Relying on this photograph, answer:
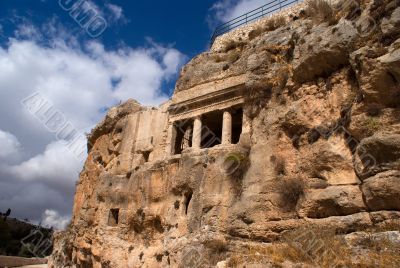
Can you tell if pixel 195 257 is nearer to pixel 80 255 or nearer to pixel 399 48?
pixel 399 48

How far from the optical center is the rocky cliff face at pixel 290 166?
8.30 meters

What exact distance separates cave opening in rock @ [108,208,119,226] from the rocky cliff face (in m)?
0.57

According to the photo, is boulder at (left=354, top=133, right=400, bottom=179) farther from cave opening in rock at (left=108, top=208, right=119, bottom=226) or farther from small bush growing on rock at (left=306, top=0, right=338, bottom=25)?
cave opening in rock at (left=108, top=208, right=119, bottom=226)

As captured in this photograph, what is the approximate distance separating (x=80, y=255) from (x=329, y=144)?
11.2m

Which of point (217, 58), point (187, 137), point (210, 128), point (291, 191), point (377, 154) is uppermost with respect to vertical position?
point (217, 58)

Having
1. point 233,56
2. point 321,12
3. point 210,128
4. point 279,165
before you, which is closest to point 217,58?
point 233,56

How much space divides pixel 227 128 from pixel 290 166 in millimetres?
3833

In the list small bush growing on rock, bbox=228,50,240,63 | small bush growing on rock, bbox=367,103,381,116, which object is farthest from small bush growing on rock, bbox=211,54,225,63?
small bush growing on rock, bbox=367,103,381,116

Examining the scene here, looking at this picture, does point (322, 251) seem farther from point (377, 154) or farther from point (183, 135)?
point (183, 135)

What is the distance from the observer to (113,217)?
1521 cm

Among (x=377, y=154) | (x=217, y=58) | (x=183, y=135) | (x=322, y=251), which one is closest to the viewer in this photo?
(x=322, y=251)

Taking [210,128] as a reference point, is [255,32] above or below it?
above

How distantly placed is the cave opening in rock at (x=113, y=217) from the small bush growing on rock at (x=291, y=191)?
7628 millimetres

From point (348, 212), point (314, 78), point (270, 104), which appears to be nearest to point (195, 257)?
point (348, 212)
